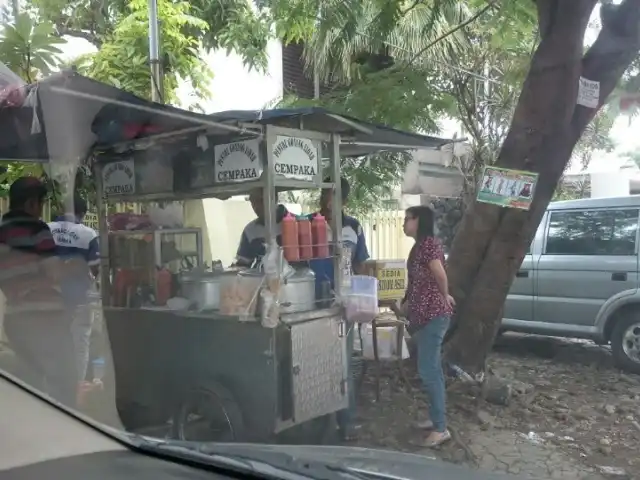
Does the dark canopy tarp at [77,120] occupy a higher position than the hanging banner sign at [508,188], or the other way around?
the dark canopy tarp at [77,120]

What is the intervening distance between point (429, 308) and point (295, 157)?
54.4 inches

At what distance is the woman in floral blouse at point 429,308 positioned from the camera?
183 inches

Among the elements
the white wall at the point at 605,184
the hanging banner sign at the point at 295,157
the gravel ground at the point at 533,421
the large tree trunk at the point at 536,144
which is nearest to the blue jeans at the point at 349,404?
the gravel ground at the point at 533,421

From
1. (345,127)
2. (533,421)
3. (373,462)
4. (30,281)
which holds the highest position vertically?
(345,127)

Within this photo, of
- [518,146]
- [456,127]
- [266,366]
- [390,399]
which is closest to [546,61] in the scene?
[518,146]

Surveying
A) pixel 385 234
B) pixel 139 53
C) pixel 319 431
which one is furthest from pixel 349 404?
pixel 385 234

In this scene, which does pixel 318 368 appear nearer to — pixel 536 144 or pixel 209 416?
pixel 209 416

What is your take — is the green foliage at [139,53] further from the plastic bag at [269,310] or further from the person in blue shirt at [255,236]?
the plastic bag at [269,310]

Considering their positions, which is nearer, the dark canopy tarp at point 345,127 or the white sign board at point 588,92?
the dark canopy tarp at point 345,127

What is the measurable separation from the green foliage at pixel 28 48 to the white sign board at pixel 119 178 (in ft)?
2.79

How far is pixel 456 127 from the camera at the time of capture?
39.9ft

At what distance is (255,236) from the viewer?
4879mm

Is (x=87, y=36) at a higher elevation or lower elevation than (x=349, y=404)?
higher

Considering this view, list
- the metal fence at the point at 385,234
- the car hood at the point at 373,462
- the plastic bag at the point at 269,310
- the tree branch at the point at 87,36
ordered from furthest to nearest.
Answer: the metal fence at the point at 385,234 → the tree branch at the point at 87,36 → the plastic bag at the point at 269,310 → the car hood at the point at 373,462
